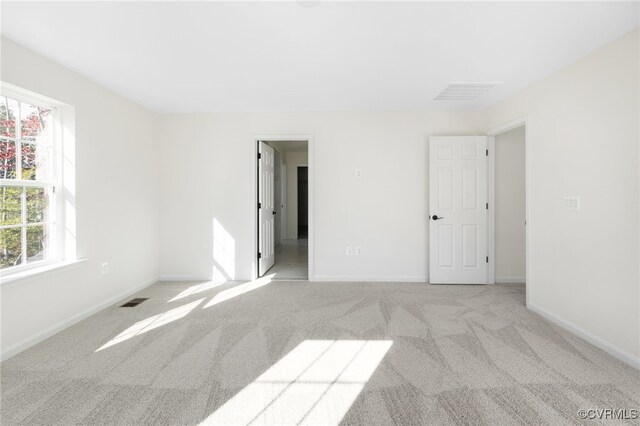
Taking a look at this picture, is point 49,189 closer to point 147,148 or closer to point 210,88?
point 147,148

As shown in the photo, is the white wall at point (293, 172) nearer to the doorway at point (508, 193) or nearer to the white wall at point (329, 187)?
the white wall at point (329, 187)

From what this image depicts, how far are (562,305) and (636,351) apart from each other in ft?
2.40

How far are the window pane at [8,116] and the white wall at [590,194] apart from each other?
507 centimetres

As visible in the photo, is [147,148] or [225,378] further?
[147,148]

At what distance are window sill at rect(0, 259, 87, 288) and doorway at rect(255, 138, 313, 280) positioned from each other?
2.25 m

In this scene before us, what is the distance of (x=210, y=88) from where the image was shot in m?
3.53

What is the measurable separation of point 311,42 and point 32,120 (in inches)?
106

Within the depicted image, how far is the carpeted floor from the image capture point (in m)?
1.76

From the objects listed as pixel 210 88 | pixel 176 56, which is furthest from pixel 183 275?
pixel 176 56

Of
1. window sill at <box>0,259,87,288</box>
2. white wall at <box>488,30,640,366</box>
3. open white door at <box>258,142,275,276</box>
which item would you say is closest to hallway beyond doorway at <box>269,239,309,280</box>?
open white door at <box>258,142,275,276</box>

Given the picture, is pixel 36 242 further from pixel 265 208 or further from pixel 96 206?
pixel 265 208

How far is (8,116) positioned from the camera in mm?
2574

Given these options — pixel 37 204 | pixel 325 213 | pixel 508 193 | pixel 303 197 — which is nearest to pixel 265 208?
pixel 325 213

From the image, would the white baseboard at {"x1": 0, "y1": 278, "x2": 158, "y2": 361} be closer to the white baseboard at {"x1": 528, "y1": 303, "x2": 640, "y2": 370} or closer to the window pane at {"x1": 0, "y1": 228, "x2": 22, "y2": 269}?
the window pane at {"x1": 0, "y1": 228, "x2": 22, "y2": 269}
